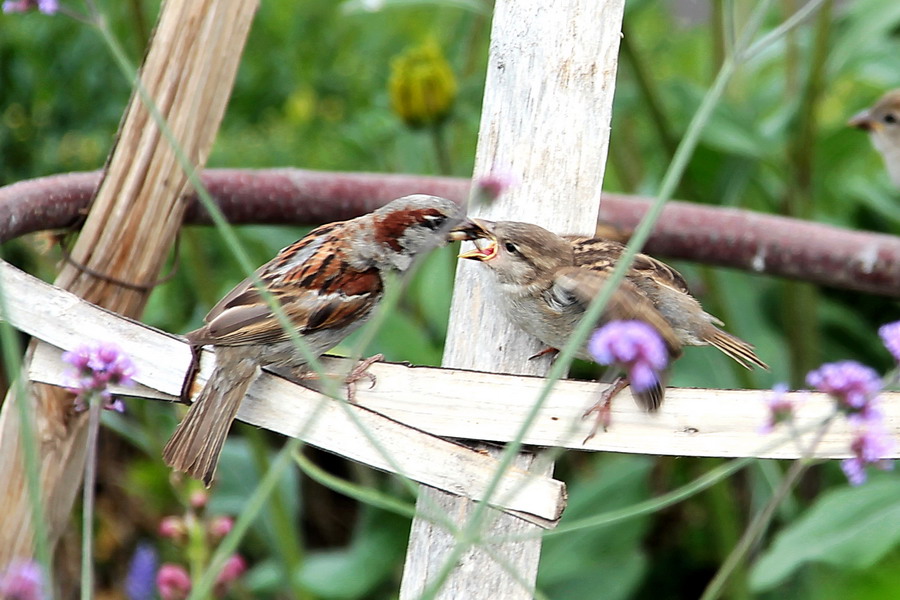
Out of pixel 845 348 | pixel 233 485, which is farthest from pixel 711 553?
pixel 233 485

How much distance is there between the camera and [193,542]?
189 cm

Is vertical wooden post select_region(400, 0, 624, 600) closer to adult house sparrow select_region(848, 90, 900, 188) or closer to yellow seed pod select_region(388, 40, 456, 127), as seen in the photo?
yellow seed pod select_region(388, 40, 456, 127)

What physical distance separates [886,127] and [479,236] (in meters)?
2.07

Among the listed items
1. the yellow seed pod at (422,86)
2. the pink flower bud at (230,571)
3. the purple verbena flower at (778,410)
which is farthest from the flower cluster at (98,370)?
the yellow seed pod at (422,86)

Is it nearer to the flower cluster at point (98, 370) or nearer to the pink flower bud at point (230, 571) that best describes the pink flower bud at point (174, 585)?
the pink flower bud at point (230, 571)

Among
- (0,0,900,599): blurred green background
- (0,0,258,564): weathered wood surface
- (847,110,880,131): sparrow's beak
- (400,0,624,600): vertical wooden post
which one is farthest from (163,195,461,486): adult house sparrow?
(847,110,880,131): sparrow's beak

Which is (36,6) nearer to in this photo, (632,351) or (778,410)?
(632,351)

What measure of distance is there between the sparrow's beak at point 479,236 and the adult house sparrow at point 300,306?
4 centimetres

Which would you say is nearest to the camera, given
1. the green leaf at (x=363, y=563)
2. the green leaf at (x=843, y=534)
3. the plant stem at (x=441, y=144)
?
the green leaf at (x=843, y=534)

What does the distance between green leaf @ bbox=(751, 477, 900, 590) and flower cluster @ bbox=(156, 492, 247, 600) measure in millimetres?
1014

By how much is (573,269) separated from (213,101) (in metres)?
0.73

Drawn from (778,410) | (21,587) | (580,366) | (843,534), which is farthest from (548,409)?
(580,366)

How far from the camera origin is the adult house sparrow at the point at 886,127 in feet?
10.1

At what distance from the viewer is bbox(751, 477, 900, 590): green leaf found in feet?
7.32
